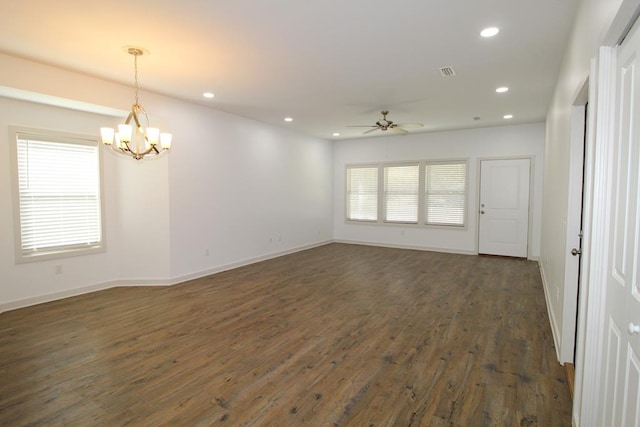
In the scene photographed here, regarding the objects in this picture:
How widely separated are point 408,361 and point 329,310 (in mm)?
1358

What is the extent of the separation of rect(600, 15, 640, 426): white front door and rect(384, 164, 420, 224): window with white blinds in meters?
6.57

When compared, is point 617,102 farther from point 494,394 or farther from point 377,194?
point 377,194

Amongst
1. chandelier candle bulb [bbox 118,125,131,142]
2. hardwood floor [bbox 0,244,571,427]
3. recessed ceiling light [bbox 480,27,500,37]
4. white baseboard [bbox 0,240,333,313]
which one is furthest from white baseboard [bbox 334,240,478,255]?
chandelier candle bulb [bbox 118,125,131,142]

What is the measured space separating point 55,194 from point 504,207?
783 cm

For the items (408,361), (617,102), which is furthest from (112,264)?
(617,102)

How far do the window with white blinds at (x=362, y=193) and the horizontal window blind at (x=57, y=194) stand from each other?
5826mm

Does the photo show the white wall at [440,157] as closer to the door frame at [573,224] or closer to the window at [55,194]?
the door frame at [573,224]

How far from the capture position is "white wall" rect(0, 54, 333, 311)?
12.9ft

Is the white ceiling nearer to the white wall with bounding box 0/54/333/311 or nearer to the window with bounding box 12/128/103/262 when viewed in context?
the white wall with bounding box 0/54/333/311

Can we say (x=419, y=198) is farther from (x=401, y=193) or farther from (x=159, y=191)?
(x=159, y=191)

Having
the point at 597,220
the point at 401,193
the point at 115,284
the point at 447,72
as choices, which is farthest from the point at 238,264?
the point at 597,220

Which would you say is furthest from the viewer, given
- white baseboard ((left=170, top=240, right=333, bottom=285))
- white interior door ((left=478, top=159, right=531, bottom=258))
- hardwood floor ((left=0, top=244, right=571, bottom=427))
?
white interior door ((left=478, top=159, right=531, bottom=258))

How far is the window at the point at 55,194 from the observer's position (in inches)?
160

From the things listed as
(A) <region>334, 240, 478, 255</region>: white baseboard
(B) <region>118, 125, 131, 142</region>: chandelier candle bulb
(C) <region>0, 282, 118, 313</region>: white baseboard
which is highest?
(B) <region>118, 125, 131, 142</region>: chandelier candle bulb
